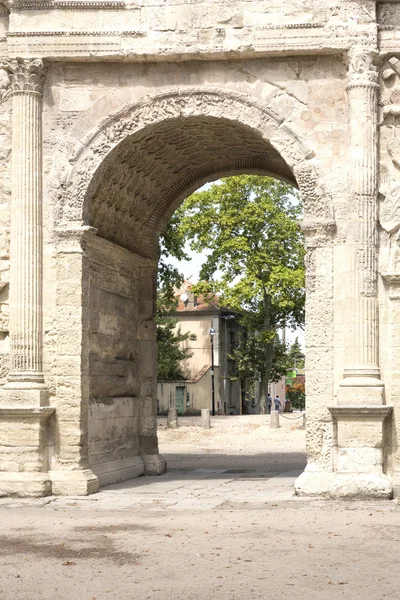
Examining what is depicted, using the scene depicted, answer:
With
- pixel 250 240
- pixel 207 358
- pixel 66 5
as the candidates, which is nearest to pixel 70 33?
pixel 66 5

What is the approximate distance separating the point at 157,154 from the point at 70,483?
16.3 ft

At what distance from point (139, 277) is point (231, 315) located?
40.6m

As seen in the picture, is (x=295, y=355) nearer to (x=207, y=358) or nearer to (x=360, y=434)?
(x=207, y=358)

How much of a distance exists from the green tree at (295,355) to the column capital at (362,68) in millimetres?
36821

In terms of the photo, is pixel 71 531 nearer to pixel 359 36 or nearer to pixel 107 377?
pixel 107 377

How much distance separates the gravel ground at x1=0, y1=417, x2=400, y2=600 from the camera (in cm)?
793

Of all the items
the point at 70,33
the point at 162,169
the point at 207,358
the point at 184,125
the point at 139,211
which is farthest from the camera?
the point at 207,358

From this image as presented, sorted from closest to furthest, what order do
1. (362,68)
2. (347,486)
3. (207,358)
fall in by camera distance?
(347,486) → (362,68) → (207,358)

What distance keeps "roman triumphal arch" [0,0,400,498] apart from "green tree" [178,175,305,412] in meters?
28.5

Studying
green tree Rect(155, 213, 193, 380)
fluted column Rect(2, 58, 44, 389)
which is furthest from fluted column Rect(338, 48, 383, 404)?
green tree Rect(155, 213, 193, 380)

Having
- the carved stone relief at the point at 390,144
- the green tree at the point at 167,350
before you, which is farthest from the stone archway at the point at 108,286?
the green tree at the point at 167,350

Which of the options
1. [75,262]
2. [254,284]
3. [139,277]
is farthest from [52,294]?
[254,284]

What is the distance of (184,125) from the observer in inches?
588

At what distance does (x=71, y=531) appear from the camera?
1088 centimetres
